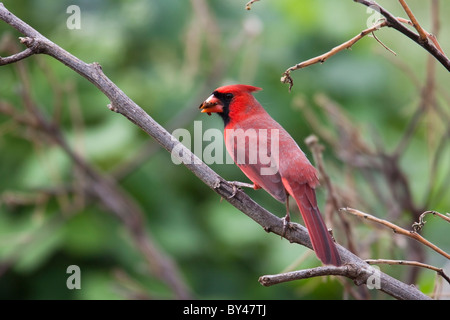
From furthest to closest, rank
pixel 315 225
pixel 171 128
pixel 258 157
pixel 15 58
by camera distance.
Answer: pixel 171 128, pixel 258 157, pixel 315 225, pixel 15 58

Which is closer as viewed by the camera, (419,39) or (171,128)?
(419,39)

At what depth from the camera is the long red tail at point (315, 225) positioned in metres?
1.27

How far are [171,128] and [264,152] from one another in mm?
1363

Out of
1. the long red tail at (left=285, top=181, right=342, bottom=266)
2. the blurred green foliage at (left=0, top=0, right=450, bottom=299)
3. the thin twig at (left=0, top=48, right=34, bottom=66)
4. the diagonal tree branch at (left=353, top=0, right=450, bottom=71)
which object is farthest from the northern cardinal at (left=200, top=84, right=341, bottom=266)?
the thin twig at (left=0, top=48, right=34, bottom=66)

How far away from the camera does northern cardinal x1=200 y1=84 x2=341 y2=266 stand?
1799 mm

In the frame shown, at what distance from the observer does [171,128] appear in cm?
325

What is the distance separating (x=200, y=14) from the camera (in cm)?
260

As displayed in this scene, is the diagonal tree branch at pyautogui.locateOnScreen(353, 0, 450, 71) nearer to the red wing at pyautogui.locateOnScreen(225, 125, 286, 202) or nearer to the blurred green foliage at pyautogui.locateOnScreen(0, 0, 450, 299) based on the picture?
the red wing at pyautogui.locateOnScreen(225, 125, 286, 202)

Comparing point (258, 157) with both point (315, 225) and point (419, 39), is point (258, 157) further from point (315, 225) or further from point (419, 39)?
point (419, 39)

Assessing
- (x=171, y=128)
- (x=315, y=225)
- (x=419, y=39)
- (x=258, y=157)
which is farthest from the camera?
(x=171, y=128)

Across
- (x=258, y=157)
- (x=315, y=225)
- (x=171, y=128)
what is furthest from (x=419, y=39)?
(x=171, y=128)

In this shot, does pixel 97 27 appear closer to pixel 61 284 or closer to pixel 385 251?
pixel 61 284

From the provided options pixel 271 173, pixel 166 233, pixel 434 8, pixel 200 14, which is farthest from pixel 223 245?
pixel 434 8
